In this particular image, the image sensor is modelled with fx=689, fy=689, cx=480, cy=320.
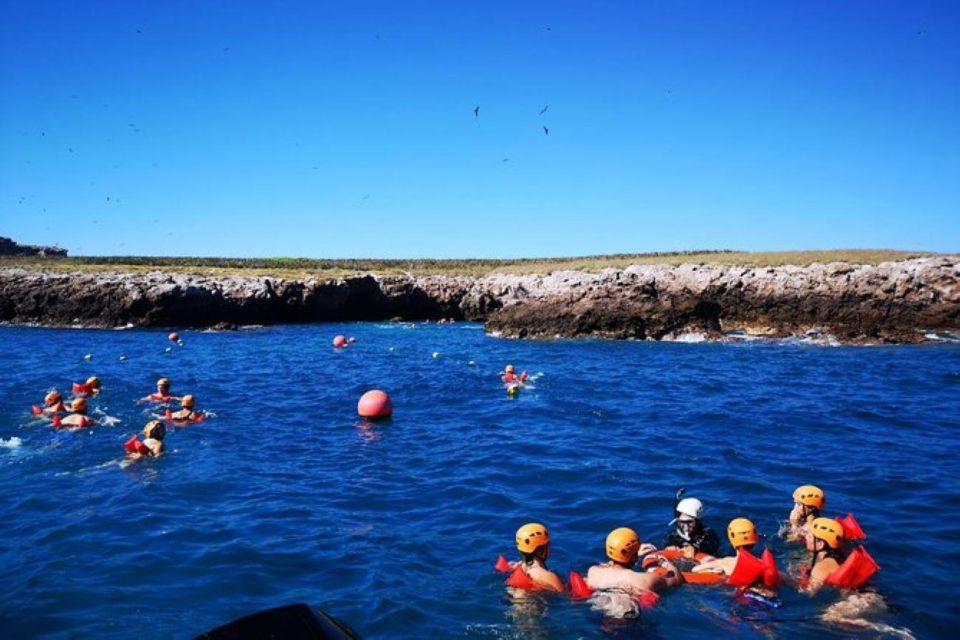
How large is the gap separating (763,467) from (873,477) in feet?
6.57

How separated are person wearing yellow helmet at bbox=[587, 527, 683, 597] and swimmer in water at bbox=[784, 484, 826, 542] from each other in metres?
2.97

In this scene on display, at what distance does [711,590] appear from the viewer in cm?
886

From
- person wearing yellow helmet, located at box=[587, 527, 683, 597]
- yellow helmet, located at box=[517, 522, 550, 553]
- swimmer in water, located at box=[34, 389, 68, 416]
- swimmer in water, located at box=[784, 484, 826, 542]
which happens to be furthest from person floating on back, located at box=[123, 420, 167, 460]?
swimmer in water, located at box=[784, 484, 826, 542]

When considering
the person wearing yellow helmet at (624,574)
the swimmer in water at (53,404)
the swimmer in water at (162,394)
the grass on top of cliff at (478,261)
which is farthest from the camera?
the grass on top of cliff at (478,261)

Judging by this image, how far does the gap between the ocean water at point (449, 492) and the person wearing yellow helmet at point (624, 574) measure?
344 millimetres

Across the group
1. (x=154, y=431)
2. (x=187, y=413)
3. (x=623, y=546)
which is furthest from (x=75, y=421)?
(x=623, y=546)

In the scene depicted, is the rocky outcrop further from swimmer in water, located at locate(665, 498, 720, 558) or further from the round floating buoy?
swimmer in water, located at locate(665, 498, 720, 558)

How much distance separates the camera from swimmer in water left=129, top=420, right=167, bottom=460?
15.2 meters

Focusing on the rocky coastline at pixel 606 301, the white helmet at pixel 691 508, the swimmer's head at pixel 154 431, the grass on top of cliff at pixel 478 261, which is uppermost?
the grass on top of cliff at pixel 478 261

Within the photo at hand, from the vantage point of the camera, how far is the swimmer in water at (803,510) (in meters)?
10.4

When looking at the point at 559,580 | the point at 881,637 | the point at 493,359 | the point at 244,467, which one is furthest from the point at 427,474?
the point at 493,359

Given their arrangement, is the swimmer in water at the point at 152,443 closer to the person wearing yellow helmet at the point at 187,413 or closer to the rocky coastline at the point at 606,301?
the person wearing yellow helmet at the point at 187,413

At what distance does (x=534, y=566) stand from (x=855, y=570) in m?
3.99

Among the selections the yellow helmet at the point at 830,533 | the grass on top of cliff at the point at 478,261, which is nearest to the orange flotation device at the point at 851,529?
the yellow helmet at the point at 830,533
